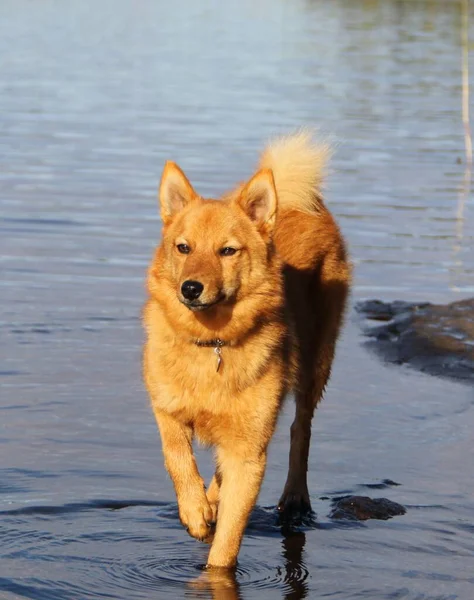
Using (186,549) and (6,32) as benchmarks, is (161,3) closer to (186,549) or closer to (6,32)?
(6,32)

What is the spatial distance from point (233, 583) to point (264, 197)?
1734mm

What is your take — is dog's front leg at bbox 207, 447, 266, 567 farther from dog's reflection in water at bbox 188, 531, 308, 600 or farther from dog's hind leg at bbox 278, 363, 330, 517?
dog's hind leg at bbox 278, 363, 330, 517

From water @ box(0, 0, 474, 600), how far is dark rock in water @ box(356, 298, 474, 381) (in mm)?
244

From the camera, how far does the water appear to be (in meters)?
5.66

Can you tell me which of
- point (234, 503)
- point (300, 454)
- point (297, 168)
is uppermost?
point (297, 168)

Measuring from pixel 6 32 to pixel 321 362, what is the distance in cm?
2939

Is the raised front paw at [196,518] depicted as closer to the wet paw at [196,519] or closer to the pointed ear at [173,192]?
the wet paw at [196,519]

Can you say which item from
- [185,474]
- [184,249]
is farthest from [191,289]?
[185,474]

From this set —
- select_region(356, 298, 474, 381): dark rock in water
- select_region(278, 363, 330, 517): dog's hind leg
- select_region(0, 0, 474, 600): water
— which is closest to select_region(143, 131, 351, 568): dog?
select_region(0, 0, 474, 600): water

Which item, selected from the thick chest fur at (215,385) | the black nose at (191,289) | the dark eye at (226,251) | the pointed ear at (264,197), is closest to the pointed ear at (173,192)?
the pointed ear at (264,197)

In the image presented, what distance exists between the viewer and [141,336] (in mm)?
9148

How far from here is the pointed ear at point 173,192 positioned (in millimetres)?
5668

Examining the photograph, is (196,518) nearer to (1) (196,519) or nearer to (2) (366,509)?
(1) (196,519)

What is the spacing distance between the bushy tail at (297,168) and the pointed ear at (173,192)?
1.10m
